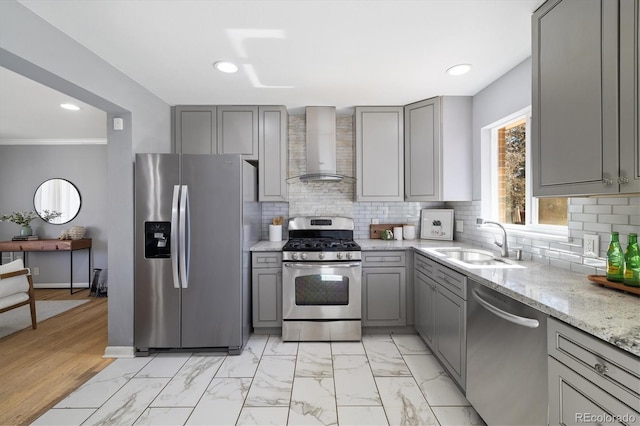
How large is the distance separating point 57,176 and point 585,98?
263 inches

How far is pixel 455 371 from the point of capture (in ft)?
6.36

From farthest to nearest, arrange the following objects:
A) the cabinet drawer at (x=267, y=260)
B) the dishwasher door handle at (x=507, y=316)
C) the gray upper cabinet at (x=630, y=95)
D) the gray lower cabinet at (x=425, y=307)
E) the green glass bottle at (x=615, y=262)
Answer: the cabinet drawer at (x=267, y=260)
the gray lower cabinet at (x=425, y=307)
the green glass bottle at (x=615, y=262)
the dishwasher door handle at (x=507, y=316)
the gray upper cabinet at (x=630, y=95)

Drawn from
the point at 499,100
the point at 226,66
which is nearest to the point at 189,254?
the point at 226,66

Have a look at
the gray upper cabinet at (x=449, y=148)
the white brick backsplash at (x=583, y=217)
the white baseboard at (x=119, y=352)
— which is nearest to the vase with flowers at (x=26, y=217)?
the white baseboard at (x=119, y=352)

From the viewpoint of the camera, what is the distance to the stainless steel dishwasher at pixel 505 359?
1197 millimetres

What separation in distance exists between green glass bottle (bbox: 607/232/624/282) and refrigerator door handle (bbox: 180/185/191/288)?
2.75 meters

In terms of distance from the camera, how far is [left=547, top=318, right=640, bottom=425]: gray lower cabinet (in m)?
0.84

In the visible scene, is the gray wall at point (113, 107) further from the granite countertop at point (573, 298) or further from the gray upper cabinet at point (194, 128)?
the granite countertop at point (573, 298)

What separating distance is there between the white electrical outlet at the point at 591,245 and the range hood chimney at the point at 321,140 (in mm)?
2106

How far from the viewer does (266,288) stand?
2.81 meters

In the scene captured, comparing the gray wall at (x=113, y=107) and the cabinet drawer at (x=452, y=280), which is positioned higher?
the gray wall at (x=113, y=107)

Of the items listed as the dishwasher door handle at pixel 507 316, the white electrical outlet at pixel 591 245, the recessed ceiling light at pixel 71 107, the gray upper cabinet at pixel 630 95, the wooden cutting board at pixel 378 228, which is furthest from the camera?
the wooden cutting board at pixel 378 228

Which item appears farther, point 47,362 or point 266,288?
point 266,288

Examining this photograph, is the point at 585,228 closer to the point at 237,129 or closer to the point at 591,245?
the point at 591,245
